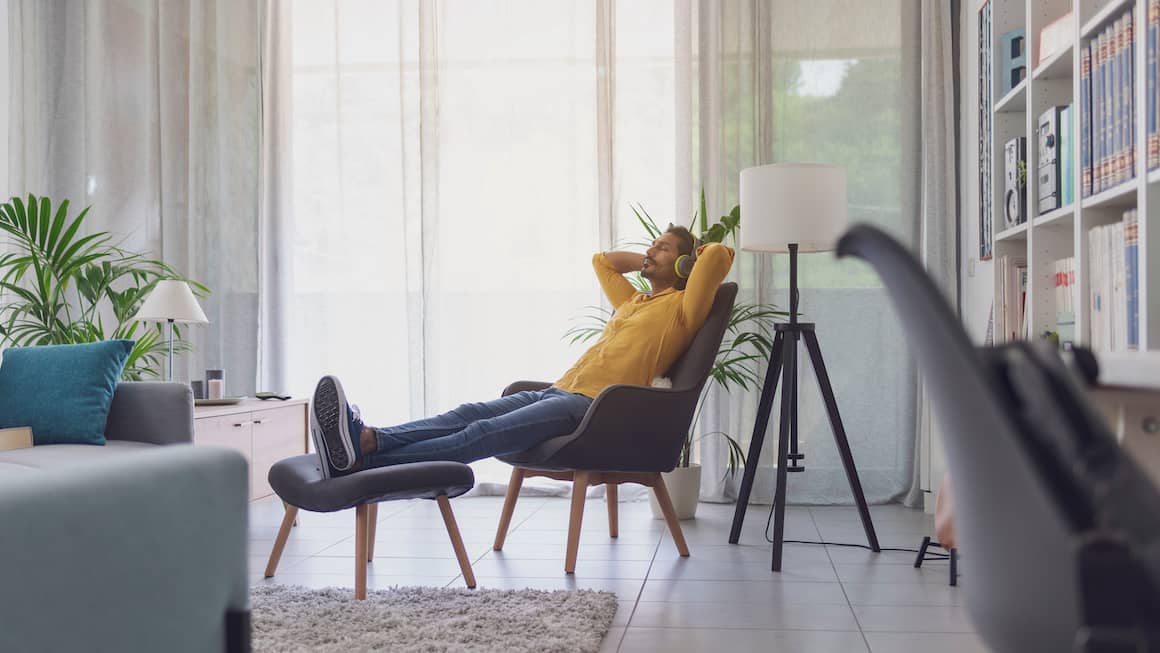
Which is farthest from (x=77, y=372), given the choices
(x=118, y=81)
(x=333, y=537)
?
(x=118, y=81)

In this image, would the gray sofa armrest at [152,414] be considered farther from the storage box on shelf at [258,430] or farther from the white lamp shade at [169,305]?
the white lamp shade at [169,305]

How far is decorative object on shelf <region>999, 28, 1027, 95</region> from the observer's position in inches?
126

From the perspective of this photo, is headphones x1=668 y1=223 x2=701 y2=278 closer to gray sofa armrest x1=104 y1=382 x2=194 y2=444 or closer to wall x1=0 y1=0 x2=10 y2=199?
gray sofa armrest x1=104 y1=382 x2=194 y2=444

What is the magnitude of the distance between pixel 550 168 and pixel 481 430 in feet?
6.99

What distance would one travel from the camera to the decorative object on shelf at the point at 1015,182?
3051 millimetres

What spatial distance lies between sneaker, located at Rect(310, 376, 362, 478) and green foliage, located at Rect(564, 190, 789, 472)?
1772mm

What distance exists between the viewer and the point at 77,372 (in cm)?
325

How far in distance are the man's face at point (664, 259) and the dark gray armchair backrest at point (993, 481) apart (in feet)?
9.32

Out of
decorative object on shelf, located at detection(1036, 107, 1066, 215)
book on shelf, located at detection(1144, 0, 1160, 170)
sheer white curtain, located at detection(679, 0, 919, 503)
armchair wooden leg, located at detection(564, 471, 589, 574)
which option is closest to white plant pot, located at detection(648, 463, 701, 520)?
sheer white curtain, located at detection(679, 0, 919, 503)

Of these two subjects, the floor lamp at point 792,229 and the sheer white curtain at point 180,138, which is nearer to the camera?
the floor lamp at point 792,229

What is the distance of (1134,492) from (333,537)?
3.36 meters

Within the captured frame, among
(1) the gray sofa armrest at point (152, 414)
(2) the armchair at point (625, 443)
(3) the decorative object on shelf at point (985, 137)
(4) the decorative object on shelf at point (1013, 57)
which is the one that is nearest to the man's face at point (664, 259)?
(2) the armchair at point (625, 443)

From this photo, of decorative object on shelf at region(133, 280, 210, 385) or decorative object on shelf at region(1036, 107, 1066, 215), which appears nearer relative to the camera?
decorative object on shelf at region(1036, 107, 1066, 215)

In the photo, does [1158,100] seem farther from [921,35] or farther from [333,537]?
[333,537]
